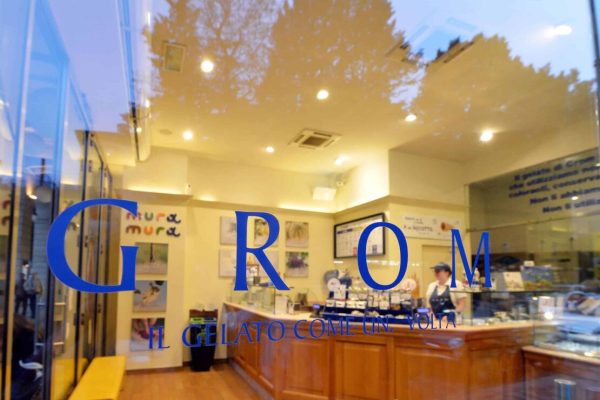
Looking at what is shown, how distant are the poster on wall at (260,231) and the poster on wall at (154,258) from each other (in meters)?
0.94

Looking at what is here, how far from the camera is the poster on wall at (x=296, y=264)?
3.40m

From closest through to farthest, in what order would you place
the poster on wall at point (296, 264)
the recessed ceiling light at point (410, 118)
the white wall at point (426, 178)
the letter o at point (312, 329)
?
the poster on wall at point (296, 264) < the letter o at point (312, 329) < the recessed ceiling light at point (410, 118) < the white wall at point (426, 178)

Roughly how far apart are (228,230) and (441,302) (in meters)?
2.07

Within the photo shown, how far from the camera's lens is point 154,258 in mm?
3021

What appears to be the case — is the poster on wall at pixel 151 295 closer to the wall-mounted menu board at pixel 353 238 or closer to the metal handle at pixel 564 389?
the wall-mounted menu board at pixel 353 238

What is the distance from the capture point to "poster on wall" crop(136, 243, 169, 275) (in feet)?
9.71

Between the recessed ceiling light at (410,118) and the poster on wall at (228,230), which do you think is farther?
the recessed ceiling light at (410,118)

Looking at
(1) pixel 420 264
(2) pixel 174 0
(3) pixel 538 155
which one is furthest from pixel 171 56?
(3) pixel 538 155

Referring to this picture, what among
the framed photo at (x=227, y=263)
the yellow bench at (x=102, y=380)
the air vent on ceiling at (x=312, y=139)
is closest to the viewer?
the framed photo at (x=227, y=263)

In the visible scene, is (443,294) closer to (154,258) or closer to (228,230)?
(228,230)

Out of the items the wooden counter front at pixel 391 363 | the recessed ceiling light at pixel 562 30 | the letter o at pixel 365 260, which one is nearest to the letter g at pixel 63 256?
the wooden counter front at pixel 391 363

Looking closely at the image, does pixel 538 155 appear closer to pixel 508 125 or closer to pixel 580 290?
pixel 508 125

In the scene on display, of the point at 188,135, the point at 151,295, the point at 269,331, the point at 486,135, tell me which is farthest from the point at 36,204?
the point at 486,135

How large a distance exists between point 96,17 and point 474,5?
97.1 inches
